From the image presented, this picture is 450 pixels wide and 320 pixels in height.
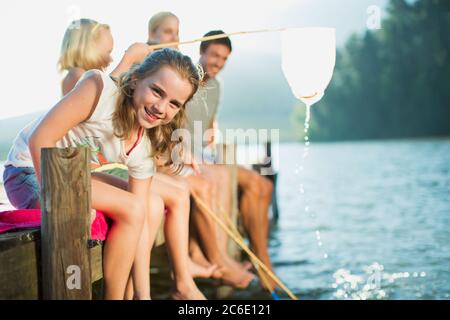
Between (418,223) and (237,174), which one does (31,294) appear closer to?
(237,174)

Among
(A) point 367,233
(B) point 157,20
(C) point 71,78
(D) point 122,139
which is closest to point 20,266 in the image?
(D) point 122,139

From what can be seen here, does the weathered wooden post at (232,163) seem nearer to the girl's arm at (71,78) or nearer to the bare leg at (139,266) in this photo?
the girl's arm at (71,78)

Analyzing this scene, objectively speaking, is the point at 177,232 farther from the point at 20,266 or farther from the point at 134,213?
the point at 20,266

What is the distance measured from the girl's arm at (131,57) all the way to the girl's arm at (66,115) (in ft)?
1.38

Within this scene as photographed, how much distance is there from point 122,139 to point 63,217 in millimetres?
618

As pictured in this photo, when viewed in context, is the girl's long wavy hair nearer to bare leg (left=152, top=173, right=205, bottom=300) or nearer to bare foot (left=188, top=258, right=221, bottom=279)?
bare leg (left=152, top=173, right=205, bottom=300)

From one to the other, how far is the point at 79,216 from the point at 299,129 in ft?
128

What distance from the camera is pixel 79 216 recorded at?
8.41ft

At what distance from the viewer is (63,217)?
8.34 ft

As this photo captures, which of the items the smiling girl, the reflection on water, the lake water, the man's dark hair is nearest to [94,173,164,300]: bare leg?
the smiling girl

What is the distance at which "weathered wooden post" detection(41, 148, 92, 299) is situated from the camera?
252 cm

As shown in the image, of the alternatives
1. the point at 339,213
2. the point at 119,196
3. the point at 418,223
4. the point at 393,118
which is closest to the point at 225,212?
the point at 119,196

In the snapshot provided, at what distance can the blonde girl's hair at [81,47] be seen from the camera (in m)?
3.74

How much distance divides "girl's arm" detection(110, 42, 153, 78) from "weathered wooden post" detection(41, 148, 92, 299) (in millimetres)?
941
